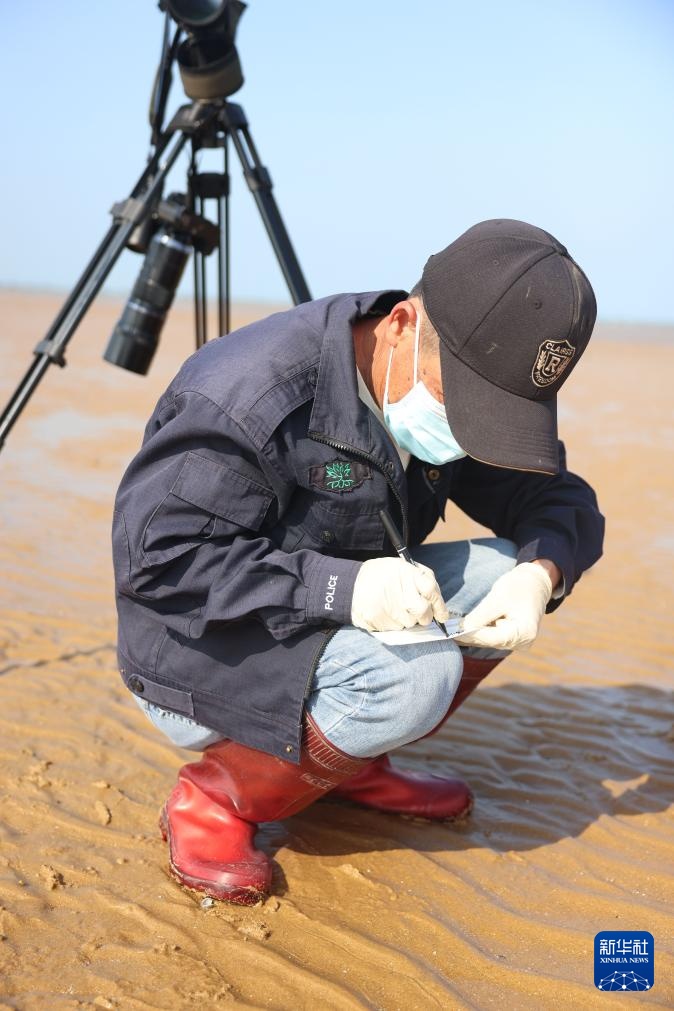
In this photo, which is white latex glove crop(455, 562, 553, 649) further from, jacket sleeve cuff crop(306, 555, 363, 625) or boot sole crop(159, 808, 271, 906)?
boot sole crop(159, 808, 271, 906)

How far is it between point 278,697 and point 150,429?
616mm

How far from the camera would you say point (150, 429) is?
210 cm

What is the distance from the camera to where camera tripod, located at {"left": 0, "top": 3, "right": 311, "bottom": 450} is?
9.18 ft

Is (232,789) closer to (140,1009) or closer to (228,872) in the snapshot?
(228,872)

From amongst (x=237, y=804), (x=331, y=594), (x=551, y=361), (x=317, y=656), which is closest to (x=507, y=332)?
(x=551, y=361)

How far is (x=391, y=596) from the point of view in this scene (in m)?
1.90

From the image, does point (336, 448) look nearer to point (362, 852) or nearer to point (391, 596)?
point (391, 596)

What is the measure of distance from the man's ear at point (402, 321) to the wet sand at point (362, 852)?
1179 mm

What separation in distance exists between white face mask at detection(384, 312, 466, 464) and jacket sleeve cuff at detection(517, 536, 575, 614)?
375 millimetres

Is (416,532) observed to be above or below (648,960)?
above

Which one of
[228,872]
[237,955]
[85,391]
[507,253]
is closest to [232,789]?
[228,872]

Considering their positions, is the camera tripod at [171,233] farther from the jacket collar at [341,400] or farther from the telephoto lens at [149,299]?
the jacket collar at [341,400]

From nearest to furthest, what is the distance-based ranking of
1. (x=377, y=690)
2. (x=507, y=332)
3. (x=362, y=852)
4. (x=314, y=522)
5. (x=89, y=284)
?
1. (x=507, y=332)
2. (x=377, y=690)
3. (x=314, y=522)
4. (x=362, y=852)
5. (x=89, y=284)

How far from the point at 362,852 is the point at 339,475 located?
92cm
